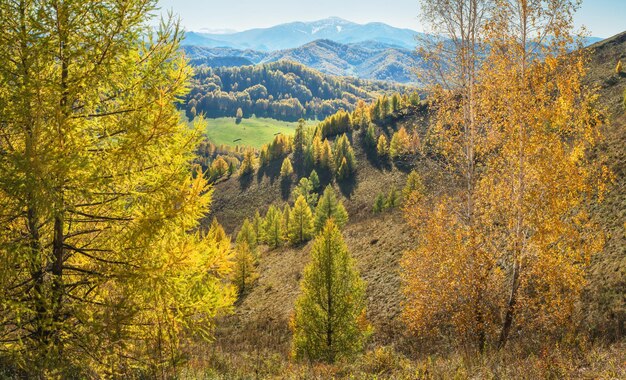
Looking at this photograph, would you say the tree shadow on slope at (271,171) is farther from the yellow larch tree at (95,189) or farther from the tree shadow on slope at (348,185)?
the yellow larch tree at (95,189)

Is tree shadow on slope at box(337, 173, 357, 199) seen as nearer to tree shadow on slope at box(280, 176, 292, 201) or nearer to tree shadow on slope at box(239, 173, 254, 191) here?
tree shadow on slope at box(280, 176, 292, 201)

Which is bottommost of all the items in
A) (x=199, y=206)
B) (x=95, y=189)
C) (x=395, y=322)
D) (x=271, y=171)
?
(x=395, y=322)

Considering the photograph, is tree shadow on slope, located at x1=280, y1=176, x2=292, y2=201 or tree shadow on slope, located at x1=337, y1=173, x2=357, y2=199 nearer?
tree shadow on slope, located at x1=337, y1=173, x2=357, y2=199

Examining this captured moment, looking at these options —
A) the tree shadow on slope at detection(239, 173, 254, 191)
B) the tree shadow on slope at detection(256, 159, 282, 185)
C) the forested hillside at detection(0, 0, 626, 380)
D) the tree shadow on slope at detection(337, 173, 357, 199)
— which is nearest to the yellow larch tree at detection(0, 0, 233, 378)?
the forested hillside at detection(0, 0, 626, 380)

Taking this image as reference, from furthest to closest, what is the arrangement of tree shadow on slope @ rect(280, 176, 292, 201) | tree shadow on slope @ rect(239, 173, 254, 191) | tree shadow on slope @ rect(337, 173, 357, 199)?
1. tree shadow on slope @ rect(239, 173, 254, 191)
2. tree shadow on slope @ rect(280, 176, 292, 201)
3. tree shadow on slope @ rect(337, 173, 357, 199)

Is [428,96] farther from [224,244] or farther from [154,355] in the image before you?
[154,355]

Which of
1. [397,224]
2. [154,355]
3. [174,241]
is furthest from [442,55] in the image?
[397,224]

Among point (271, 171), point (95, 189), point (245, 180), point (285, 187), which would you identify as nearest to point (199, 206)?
point (95, 189)

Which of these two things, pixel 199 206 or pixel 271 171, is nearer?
pixel 199 206

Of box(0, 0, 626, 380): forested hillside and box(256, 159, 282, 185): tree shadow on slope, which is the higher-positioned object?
box(0, 0, 626, 380): forested hillside

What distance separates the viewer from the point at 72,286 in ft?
19.7

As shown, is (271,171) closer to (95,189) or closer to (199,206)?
(199,206)

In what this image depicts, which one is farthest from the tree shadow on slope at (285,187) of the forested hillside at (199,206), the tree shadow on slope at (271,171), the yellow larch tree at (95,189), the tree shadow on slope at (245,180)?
the yellow larch tree at (95,189)

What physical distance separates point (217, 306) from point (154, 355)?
1.63m
